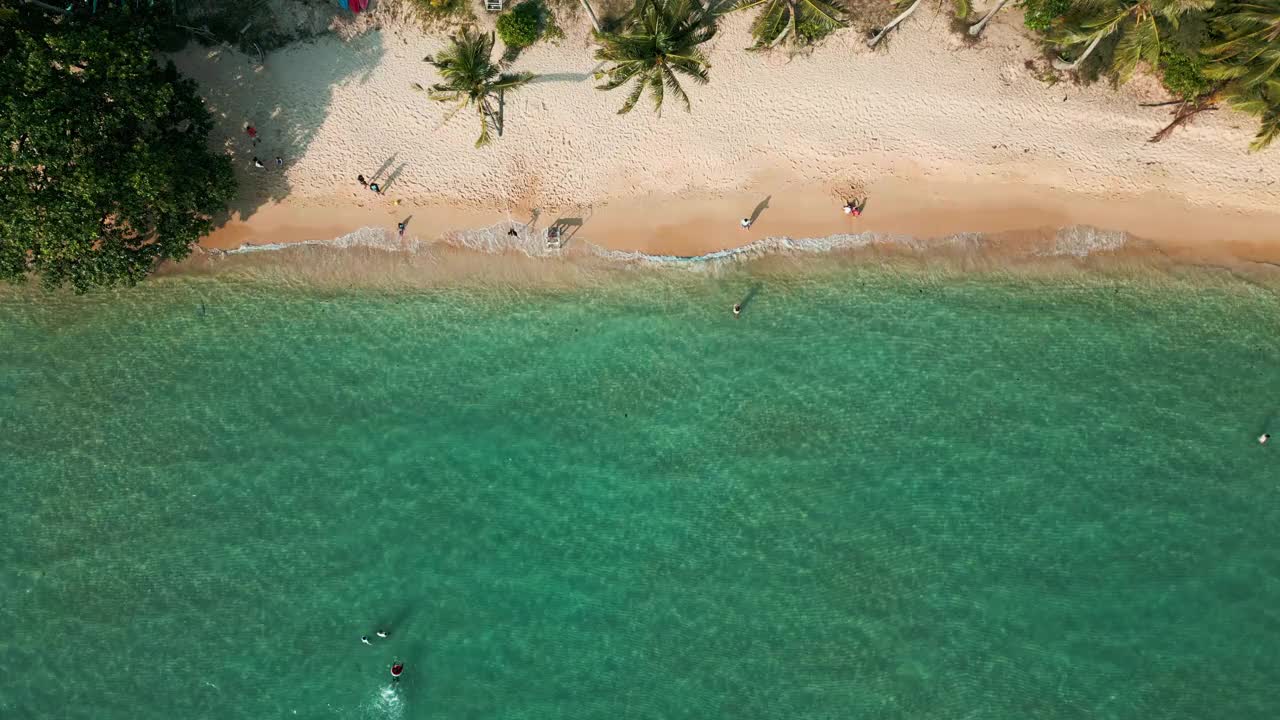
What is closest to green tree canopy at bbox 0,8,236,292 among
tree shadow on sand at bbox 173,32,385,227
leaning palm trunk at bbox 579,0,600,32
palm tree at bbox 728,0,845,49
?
tree shadow on sand at bbox 173,32,385,227

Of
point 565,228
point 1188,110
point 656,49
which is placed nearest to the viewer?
point 656,49

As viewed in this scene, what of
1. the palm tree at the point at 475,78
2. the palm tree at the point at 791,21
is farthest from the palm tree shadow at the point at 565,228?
the palm tree at the point at 791,21

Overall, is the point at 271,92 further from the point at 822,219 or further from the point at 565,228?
the point at 822,219

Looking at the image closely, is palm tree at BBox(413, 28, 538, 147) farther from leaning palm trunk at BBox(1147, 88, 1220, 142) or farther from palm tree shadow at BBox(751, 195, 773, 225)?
leaning palm trunk at BBox(1147, 88, 1220, 142)

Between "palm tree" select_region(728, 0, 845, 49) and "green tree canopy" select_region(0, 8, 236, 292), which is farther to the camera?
"palm tree" select_region(728, 0, 845, 49)

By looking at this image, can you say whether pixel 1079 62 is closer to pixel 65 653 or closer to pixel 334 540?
pixel 334 540

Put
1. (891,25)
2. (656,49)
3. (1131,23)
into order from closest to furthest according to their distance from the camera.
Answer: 1. (1131,23)
2. (656,49)
3. (891,25)

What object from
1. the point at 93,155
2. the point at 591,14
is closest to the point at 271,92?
the point at 93,155

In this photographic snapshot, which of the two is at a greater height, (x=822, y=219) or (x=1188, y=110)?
(x=1188, y=110)
